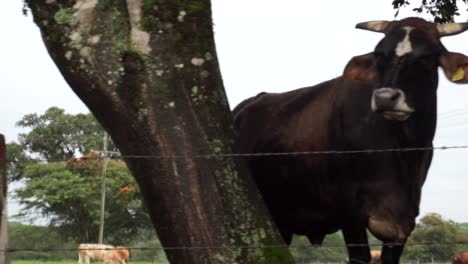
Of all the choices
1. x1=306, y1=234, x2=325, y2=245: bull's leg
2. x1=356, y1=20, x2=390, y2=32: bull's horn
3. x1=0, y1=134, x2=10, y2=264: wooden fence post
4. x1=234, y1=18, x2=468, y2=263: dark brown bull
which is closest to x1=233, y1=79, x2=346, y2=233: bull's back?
x1=234, y1=18, x2=468, y2=263: dark brown bull

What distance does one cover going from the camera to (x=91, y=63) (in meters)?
5.27

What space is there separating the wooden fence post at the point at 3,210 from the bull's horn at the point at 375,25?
3.47 m

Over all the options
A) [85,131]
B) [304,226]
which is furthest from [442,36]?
[85,131]

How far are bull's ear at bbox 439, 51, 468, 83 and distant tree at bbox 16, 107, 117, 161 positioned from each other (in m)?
46.1

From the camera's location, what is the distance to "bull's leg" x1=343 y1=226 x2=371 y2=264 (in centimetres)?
709

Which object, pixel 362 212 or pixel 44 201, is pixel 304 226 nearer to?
pixel 362 212

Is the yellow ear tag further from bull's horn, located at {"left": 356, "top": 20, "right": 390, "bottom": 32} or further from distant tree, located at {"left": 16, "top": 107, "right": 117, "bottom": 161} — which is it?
distant tree, located at {"left": 16, "top": 107, "right": 117, "bottom": 161}

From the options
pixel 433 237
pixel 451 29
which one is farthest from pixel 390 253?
pixel 433 237

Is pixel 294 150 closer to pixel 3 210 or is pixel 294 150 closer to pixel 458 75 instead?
pixel 458 75

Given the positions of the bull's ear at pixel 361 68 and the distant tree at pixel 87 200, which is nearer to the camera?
the bull's ear at pixel 361 68

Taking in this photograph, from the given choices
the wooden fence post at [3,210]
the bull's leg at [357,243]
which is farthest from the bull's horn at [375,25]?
the wooden fence post at [3,210]

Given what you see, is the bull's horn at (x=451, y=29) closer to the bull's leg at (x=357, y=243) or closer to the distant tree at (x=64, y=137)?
the bull's leg at (x=357, y=243)

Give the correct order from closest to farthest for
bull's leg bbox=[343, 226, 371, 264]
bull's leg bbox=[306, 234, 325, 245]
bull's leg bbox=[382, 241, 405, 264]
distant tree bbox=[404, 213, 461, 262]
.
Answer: bull's leg bbox=[382, 241, 405, 264] < bull's leg bbox=[343, 226, 371, 264] < bull's leg bbox=[306, 234, 325, 245] < distant tree bbox=[404, 213, 461, 262]

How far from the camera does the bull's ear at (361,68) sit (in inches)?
272
